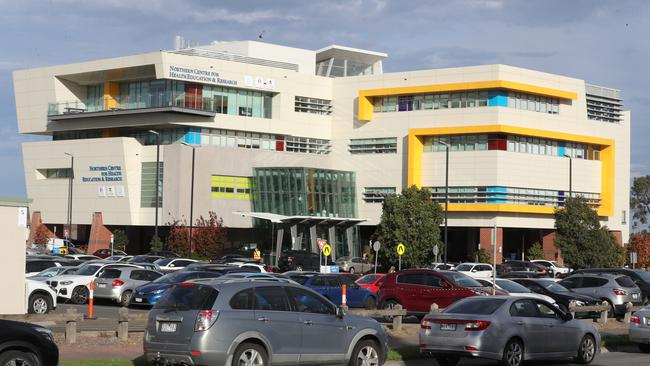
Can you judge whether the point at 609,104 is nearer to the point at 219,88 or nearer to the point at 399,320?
the point at 219,88

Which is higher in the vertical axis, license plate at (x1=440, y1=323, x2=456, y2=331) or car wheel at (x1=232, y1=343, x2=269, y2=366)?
license plate at (x1=440, y1=323, x2=456, y2=331)

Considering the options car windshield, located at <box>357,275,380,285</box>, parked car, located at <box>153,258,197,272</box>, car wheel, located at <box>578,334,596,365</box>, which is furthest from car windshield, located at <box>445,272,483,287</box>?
parked car, located at <box>153,258,197,272</box>

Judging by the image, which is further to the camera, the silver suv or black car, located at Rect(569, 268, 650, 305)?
black car, located at Rect(569, 268, 650, 305)

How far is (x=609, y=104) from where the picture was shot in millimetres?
87438

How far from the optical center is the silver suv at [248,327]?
15086 mm

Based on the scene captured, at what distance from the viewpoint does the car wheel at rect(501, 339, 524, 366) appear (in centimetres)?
1848

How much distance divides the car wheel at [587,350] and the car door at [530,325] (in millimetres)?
1326

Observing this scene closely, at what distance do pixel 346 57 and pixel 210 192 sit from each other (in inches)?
887

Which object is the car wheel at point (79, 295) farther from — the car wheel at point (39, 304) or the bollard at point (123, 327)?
the bollard at point (123, 327)

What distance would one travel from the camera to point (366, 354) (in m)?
17.4

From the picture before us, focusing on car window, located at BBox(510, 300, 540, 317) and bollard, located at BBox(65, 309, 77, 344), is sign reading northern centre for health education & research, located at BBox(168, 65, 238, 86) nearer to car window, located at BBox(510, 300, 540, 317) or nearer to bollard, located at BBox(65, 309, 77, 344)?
bollard, located at BBox(65, 309, 77, 344)

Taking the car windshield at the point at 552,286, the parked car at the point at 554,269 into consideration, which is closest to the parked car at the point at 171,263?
the car windshield at the point at 552,286

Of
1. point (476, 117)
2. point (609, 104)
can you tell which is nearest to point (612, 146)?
point (609, 104)

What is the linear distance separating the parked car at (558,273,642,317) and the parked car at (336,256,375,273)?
119ft
